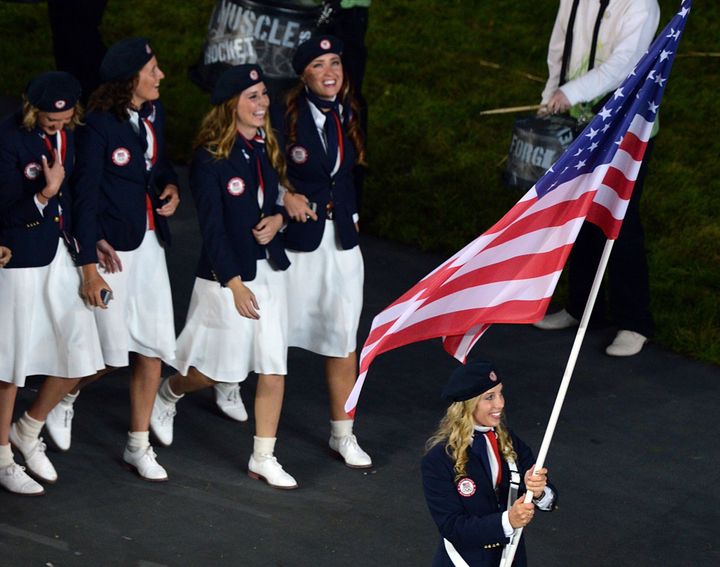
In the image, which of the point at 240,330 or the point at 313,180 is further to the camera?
the point at 313,180

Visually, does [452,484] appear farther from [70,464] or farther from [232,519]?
[70,464]

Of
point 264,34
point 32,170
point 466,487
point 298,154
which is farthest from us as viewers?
point 264,34

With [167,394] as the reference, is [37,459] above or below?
below

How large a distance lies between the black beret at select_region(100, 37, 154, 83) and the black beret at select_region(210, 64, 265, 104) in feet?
1.14

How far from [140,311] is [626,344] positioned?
320cm

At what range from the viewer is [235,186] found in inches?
274

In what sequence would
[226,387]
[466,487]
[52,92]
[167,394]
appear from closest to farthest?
[466,487], [52,92], [167,394], [226,387]

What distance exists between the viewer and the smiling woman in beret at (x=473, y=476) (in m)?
5.12

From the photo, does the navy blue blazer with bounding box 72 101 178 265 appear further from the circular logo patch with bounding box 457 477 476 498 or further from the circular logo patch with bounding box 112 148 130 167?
→ the circular logo patch with bounding box 457 477 476 498

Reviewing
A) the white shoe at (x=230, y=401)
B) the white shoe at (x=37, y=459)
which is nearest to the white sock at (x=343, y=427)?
the white shoe at (x=230, y=401)

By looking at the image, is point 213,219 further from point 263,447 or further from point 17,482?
point 17,482

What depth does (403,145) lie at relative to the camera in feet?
43.4

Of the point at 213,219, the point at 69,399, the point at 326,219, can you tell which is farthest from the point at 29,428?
the point at 326,219

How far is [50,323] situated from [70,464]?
0.78 metres
